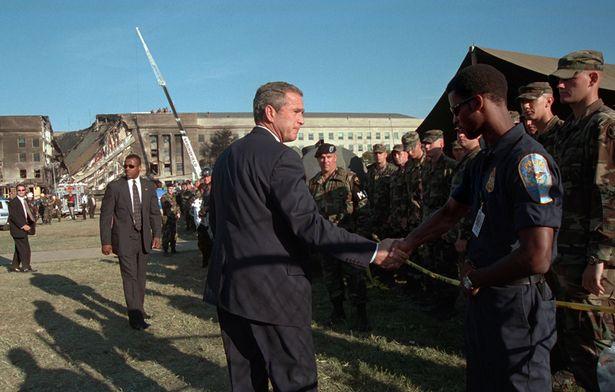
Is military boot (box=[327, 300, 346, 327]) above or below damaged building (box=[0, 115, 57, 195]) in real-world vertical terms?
below

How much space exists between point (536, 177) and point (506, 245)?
0.34m

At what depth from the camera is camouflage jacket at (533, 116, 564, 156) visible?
3.88 metres

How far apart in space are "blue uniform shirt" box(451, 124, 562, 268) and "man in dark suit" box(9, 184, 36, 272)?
11867 mm

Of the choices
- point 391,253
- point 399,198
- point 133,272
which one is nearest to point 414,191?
point 399,198

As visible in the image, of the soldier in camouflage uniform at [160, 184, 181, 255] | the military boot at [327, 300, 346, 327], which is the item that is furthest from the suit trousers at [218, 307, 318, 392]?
the soldier in camouflage uniform at [160, 184, 181, 255]

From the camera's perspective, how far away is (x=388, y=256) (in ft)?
9.37

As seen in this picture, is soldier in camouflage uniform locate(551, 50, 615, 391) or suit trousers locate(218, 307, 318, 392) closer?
suit trousers locate(218, 307, 318, 392)

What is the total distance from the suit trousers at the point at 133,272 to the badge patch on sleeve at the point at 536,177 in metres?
5.64

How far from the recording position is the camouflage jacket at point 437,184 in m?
6.11

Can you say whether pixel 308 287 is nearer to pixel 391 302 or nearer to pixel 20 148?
pixel 391 302

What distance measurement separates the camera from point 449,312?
20.7ft

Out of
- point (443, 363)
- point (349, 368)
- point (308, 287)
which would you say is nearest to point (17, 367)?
point (349, 368)

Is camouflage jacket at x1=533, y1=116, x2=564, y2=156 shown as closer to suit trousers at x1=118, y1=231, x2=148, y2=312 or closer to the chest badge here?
the chest badge

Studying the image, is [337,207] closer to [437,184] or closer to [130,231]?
[437,184]
